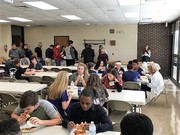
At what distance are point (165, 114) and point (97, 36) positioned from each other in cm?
814

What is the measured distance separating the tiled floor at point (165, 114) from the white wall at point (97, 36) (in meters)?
5.39

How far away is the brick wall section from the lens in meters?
11.8

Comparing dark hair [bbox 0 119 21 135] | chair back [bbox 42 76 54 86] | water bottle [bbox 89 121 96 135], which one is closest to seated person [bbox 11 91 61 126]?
water bottle [bbox 89 121 96 135]

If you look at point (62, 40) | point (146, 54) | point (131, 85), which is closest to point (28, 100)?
point (131, 85)

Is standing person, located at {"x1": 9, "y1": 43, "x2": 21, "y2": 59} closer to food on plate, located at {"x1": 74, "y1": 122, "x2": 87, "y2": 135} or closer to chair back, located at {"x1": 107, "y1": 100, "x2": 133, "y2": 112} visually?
chair back, located at {"x1": 107, "y1": 100, "x2": 133, "y2": 112}

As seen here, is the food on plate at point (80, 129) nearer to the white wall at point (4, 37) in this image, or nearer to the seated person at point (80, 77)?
the seated person at point (80, 77)

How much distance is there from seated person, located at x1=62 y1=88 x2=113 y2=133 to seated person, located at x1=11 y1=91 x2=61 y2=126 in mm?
175

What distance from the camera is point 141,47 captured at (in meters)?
12.2

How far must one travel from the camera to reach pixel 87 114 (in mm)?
2398

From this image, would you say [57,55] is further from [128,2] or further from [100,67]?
[128,2]

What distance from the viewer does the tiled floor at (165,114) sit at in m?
4.29

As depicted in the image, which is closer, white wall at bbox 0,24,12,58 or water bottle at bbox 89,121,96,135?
water bottle at bbox 89,121,96,135

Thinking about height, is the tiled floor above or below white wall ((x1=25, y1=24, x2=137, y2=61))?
below

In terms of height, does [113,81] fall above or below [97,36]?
below
